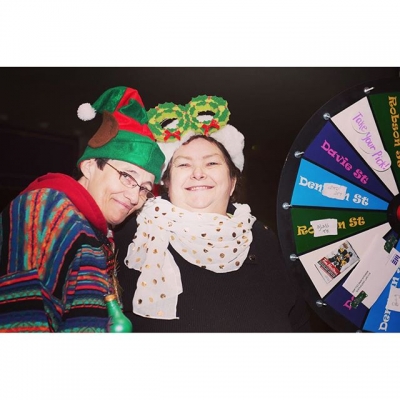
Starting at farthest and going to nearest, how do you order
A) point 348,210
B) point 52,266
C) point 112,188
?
point 348,210, point 112,188, point 52,266

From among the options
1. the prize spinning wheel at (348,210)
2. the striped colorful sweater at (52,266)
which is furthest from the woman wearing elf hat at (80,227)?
the prize spinning wheel at (348,210)

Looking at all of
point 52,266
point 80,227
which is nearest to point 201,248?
point 80,227

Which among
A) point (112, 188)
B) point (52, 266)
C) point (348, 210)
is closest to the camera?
point (52, 266)

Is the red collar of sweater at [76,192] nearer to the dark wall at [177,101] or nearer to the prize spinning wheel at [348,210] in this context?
the dark wall at [177,101]

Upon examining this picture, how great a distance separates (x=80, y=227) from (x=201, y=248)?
508 mm

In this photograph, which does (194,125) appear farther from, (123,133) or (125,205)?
(125,205)

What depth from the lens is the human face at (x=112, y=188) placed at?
207cm

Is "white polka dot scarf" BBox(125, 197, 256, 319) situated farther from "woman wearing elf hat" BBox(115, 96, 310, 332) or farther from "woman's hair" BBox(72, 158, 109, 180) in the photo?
"woman's hair" BBox(72, 158, 109, 180)

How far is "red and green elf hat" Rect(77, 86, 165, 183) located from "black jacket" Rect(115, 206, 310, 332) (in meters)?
0.28

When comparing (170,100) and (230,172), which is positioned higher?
(170,100)

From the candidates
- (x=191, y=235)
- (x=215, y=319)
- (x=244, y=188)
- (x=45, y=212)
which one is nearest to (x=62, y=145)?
(x=45, y=212)

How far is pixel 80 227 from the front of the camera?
197cm

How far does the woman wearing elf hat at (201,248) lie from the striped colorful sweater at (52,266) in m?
0.16
